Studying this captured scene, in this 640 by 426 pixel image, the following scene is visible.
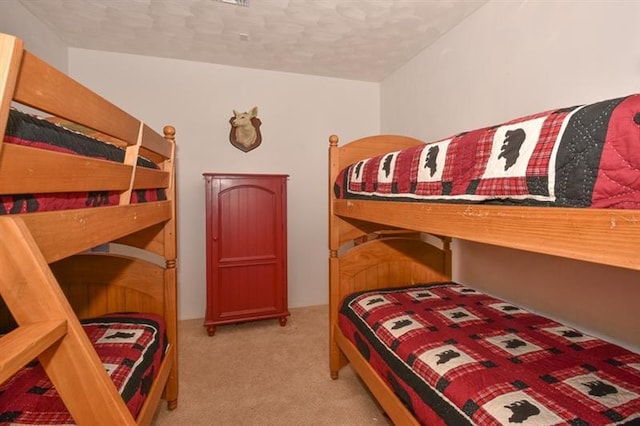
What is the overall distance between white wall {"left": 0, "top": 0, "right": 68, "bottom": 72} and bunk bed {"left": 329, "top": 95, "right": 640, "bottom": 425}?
2311 mm

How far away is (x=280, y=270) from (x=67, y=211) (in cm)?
223

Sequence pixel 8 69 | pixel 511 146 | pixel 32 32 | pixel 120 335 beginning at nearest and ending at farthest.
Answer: pixel 8 69 → pixel 511 146 → pixel 120 335 → pixel 32 32

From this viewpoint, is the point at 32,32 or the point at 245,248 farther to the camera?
the point at 245,248

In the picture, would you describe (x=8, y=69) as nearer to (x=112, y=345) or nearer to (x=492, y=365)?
(x=112, y=345)

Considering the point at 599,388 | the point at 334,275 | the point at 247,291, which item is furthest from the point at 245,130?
the point at 599,388

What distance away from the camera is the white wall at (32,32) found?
2006 millimetres

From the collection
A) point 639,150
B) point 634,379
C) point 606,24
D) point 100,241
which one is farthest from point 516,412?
point 606,24

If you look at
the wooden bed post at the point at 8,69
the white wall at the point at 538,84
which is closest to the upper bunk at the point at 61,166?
the wooden bed post at the point at 8,69

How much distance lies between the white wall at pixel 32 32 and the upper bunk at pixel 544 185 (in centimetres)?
260

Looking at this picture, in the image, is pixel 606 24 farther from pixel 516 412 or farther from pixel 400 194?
pixel 516 412

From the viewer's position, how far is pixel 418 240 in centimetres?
238

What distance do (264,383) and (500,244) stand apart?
1.74 meters

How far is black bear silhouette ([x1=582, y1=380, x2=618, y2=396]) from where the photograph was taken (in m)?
0.97

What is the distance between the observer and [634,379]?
105cm
